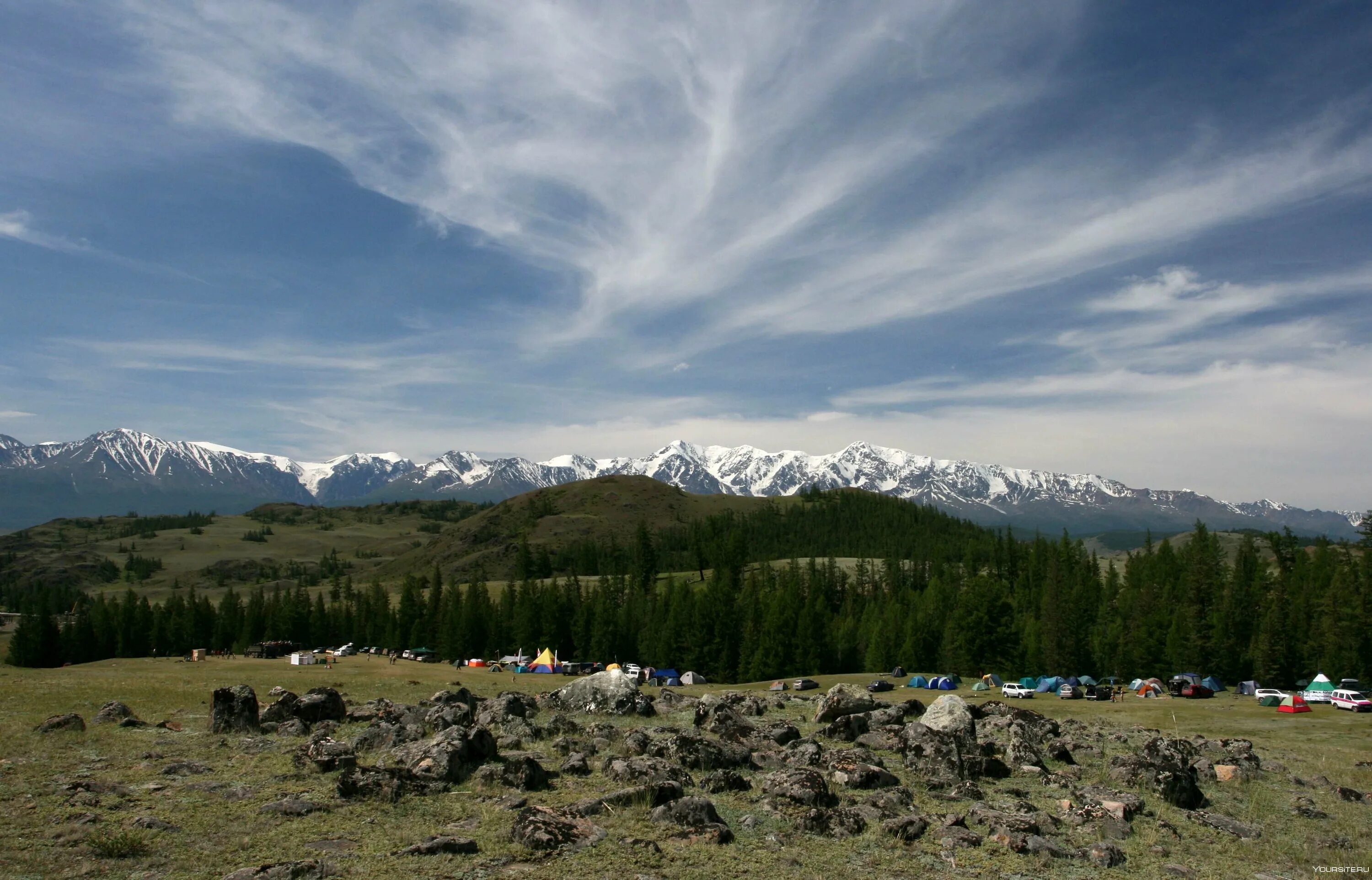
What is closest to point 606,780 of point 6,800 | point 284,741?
point 284,741

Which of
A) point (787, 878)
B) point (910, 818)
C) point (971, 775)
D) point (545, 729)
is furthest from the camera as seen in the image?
point (545, 729)

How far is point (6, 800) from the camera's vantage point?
1744 cm

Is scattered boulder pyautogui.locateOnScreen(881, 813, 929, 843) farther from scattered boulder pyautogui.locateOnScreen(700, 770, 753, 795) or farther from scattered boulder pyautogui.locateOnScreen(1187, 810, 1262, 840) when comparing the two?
scattered boulder pyautogui.locateOnScreen(1187, 810, 1262, 840)

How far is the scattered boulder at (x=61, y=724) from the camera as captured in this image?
25955 mm

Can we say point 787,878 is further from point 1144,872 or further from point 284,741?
point 284,741

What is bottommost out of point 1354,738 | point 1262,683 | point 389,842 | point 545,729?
point 1262,683

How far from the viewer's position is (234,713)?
1142 inches

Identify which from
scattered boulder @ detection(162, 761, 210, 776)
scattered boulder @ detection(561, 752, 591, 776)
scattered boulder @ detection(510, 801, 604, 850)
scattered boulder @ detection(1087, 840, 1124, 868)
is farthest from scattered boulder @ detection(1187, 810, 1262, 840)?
scattered boulder @ detection(162, 761, 210, 776)

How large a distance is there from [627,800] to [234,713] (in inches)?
715

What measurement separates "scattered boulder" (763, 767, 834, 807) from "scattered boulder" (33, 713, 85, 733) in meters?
24.3

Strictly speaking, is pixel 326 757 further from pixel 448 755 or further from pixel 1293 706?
pixel 1293 706

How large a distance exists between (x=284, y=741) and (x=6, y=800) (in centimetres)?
1008

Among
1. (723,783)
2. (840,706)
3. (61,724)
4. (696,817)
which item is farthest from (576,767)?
(840,706)

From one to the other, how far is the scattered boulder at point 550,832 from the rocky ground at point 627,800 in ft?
0.22
